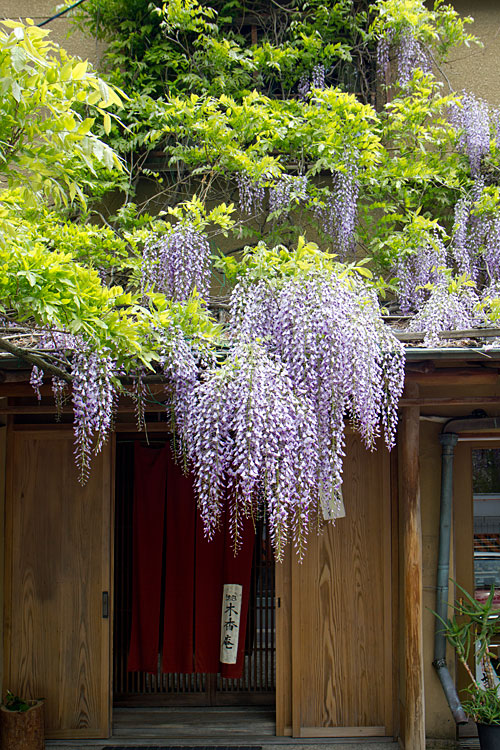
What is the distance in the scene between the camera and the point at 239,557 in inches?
202

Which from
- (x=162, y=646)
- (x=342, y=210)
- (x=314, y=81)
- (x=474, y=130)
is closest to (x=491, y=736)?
(x=162, y=646)

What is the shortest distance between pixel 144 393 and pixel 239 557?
165 cm

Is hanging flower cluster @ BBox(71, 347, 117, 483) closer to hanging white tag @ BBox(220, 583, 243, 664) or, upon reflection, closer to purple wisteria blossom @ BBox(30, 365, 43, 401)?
purple wisteria blossom @ BBox(30, 365, 43, 401)

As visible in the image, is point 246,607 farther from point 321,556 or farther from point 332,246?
point 332,246

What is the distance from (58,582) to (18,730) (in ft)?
2.90

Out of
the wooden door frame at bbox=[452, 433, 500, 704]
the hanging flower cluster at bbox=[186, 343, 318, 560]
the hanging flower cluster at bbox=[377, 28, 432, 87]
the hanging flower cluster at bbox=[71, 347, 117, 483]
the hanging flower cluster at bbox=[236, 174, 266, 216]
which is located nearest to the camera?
the hanging flower cluster at bbox=[71, 347, 117, 483]

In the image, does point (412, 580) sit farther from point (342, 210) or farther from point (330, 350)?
point (342, 210)

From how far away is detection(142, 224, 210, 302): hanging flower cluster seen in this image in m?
4.40

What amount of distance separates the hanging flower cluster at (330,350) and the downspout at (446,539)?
113 cm

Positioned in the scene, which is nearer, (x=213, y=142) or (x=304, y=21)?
(x=213, y=142)

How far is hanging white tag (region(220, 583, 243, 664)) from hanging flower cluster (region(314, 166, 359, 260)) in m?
2.42

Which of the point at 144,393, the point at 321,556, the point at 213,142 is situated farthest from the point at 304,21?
the point at 321,556

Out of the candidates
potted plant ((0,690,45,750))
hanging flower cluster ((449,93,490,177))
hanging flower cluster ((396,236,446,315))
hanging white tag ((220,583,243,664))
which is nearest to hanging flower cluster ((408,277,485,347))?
hanging flower cluster ((396,236,446,315))

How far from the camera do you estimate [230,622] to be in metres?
5.10
